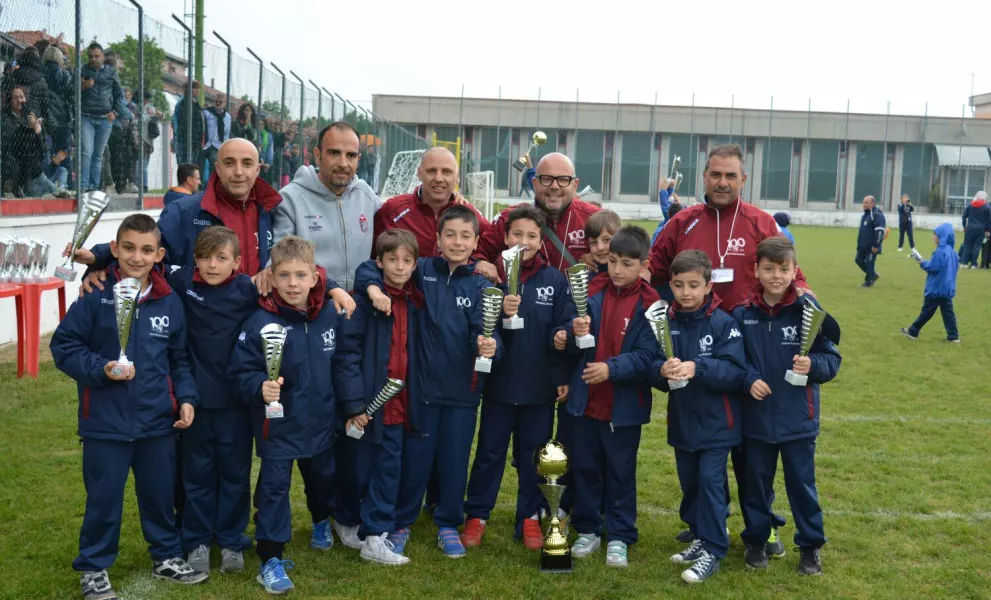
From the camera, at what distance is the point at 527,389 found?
4.87 metres

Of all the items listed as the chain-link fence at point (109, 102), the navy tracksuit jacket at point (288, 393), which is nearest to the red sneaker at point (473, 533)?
the navy tracksuit jacket at point (288, 393)

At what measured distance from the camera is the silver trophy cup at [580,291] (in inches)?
175

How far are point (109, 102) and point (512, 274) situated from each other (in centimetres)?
845

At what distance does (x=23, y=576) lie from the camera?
428 cm

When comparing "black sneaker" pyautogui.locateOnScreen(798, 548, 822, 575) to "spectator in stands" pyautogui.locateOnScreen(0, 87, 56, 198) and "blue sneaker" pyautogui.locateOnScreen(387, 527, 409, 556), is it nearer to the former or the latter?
"blue sneaker" pyautogui.locateOnScreen(387, 527, 409, 556)

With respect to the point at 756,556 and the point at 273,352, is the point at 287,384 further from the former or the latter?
the point at 756,556

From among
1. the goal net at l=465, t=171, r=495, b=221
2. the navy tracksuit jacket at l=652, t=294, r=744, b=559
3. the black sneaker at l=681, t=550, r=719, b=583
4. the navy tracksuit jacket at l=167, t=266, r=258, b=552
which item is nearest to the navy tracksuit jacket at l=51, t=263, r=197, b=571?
the navy tracksuit jacket at l=167, t=266, r=258, b=552

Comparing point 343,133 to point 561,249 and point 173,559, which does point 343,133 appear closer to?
point 561,249

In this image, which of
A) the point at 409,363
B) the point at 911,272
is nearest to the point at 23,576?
the point at 409,363

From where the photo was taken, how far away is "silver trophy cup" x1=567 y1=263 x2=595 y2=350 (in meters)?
4.43

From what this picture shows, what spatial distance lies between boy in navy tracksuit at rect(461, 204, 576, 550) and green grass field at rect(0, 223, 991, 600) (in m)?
0.28

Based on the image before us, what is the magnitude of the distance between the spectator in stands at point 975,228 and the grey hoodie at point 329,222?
75.6 feet

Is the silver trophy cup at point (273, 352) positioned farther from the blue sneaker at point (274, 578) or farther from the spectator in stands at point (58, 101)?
the spectator in stands at point (58, 101)

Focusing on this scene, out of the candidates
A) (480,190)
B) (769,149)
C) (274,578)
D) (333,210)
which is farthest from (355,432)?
(769,149)
